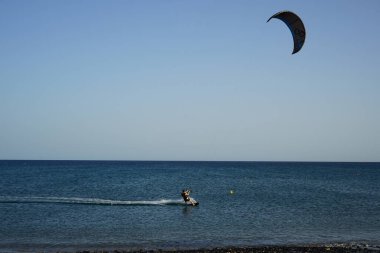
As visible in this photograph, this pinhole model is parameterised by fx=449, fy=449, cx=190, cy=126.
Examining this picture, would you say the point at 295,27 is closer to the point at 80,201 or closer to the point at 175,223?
the point at 175,223

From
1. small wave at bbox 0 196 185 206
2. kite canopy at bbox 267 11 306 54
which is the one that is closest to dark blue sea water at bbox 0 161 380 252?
small wave at bbox 0 196 185 206

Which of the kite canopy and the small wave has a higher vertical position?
the kite canopy

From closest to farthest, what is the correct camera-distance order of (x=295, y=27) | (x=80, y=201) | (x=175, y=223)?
(x=295, y=27), (x=175, y=223), (x=80, y=201)

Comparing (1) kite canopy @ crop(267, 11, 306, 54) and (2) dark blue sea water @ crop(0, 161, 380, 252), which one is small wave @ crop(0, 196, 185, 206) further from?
(1) kite canopy @ crop(267, 11, 306, 54)

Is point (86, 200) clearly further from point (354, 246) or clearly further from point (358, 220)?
point (354, 246)

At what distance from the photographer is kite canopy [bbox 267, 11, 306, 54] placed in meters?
13.7

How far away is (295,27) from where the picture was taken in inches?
551

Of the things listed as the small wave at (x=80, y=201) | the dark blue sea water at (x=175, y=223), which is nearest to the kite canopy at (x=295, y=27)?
the dark blue sea water at (x=175, y=223)

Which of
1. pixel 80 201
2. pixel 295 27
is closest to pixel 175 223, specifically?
pixel 80 201

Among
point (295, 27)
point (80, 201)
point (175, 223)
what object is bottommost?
point (80, 201)

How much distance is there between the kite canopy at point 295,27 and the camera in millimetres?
13672

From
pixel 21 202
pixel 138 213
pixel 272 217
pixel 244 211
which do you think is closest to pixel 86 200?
pixel 21 202

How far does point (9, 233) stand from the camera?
23875 mm

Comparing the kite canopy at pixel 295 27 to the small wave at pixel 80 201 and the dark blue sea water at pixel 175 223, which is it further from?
the small wave at pixel 80 201
